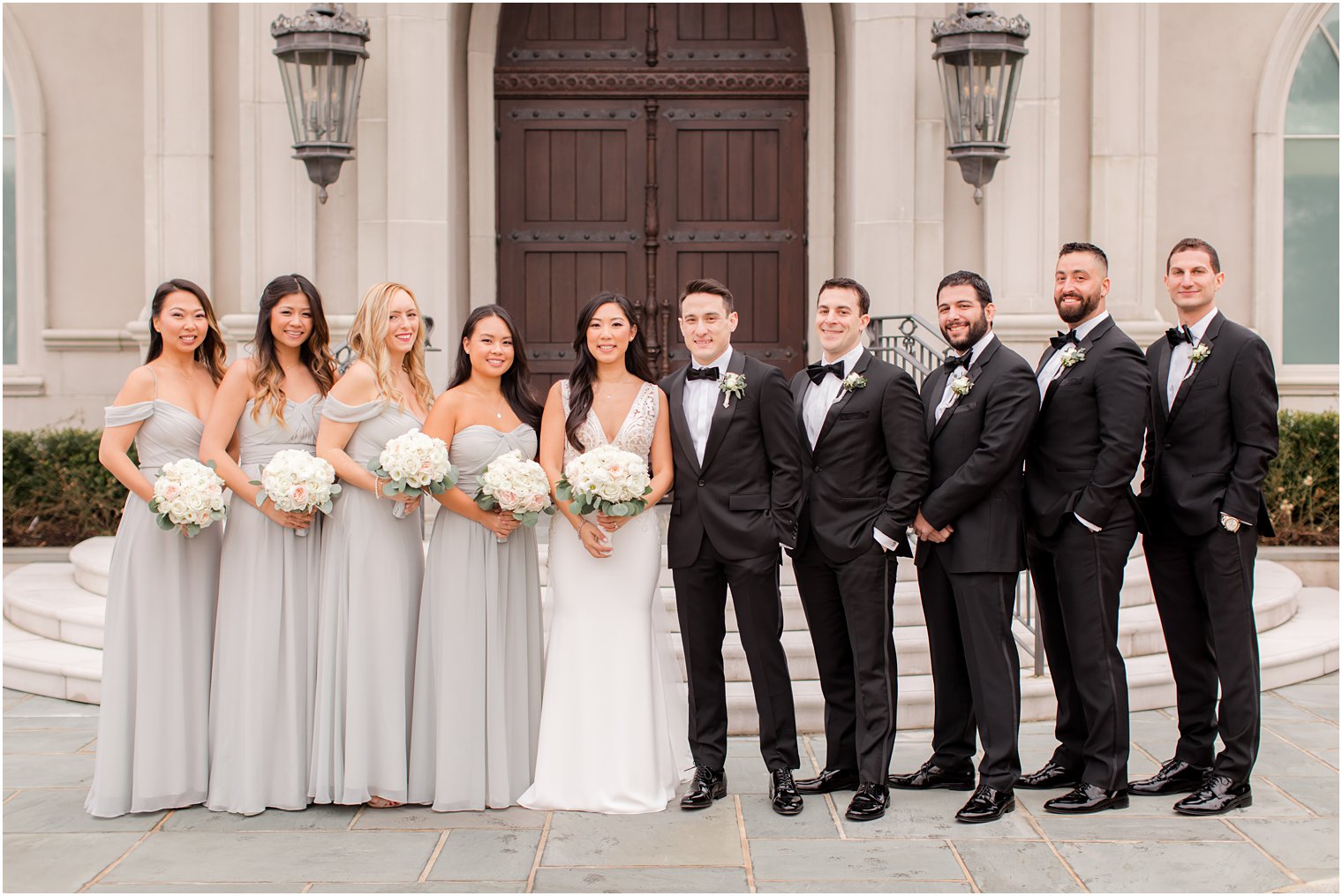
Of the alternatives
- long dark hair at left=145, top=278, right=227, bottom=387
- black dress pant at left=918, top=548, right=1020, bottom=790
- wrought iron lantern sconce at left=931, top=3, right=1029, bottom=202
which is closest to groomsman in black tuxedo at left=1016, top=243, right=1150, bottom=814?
black dress pant at left=918, top=548, right=1020, bottom=790

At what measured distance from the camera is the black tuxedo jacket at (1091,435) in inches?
220

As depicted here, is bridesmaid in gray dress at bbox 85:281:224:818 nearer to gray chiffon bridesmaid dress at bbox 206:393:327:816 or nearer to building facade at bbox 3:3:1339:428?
gray chiffon bridesmaid dress at bbox 206:393:327:816

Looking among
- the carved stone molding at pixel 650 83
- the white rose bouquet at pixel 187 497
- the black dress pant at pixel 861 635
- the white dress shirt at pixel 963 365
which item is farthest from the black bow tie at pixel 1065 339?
the carved stone molding at pixel 650 83

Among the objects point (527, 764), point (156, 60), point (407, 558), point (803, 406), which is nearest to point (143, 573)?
point (407, 558)

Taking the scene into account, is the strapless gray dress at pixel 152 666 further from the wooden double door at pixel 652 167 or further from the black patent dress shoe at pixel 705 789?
the wooden double door at pixel 652 167

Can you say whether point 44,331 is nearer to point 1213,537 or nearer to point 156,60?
point 156,60

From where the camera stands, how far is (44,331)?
12.1 m

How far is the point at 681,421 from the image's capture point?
19.3ft

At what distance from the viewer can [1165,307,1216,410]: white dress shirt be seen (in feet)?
19.4

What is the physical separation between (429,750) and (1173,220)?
8864mm

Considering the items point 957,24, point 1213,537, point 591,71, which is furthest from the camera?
point 591,71

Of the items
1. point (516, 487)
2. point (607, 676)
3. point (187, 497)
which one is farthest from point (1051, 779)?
point (187, 497)

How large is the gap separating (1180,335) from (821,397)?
1625mm

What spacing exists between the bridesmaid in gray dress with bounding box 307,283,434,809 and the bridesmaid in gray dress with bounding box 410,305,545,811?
0.10 meters
